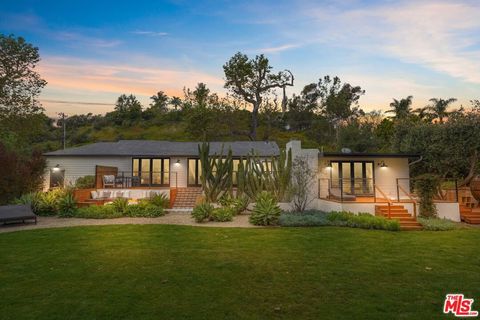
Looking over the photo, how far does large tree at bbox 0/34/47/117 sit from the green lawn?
22.2 m

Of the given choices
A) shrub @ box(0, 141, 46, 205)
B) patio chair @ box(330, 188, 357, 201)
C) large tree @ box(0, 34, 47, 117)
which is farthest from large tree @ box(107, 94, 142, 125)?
patio chair @ box(330, 188, 357, 201)

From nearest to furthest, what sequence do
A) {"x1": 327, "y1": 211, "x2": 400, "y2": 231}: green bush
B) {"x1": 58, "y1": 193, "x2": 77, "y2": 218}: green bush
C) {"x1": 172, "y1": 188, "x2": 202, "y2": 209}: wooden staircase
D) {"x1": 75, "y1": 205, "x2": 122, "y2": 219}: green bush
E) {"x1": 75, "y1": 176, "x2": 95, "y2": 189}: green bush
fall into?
{"x1": 327, "y1": 211, "x2": 400, "y2": 231}: green bush → {"x1": 75, "y1": 205, "x2": 122, "y2": 219}: green bush → {"x1": 58, "y1": 193, "x2": 77, "y2": 218}: green bush → {"x1": 172, "y1": 188, "x2": 202, "y2": 209}: wooden staircase → {"x1": 75, "y1": 176, "x2": 95, "y2": 189}: green bush

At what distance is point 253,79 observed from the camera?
4453cm

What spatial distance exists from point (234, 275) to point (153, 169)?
17302 mm

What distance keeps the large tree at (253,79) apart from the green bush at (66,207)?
31057 mm

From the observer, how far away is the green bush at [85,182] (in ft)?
62.6

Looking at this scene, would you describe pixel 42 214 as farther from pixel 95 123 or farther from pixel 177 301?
pixel 95 123

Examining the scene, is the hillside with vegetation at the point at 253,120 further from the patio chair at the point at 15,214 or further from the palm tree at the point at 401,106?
the patio chair at the point at 15,214

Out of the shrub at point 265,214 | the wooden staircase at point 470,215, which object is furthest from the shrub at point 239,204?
the wooden staircase at point 470,215

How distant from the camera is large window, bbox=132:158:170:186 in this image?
22000mm

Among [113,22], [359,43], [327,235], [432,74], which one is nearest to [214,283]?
[327,235]

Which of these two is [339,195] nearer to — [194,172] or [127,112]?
[194,172]

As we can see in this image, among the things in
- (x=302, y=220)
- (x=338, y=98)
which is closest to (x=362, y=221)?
(x=302, y=220)

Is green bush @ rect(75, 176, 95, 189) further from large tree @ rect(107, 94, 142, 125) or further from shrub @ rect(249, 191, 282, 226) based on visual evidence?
large tree @ rect(107, 94, 142, 125)
